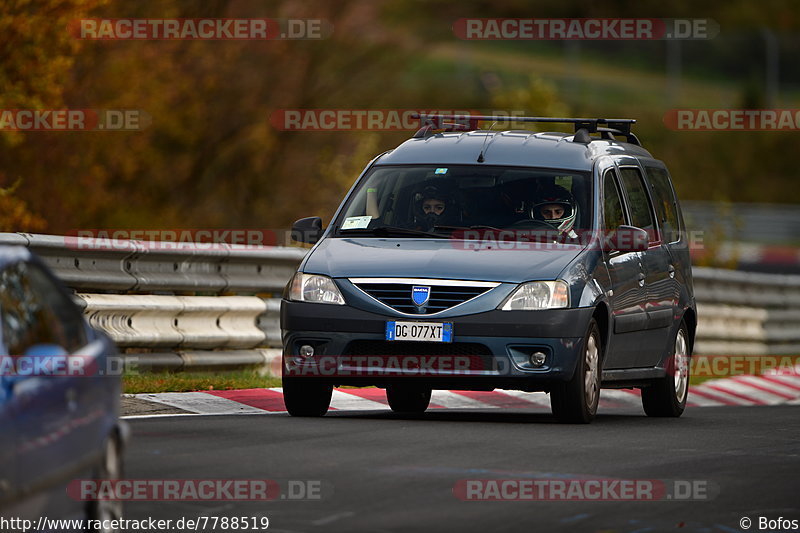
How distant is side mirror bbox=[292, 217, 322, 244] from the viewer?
531 inches

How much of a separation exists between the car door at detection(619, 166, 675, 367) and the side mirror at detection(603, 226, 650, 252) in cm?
63

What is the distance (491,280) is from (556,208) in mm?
1417

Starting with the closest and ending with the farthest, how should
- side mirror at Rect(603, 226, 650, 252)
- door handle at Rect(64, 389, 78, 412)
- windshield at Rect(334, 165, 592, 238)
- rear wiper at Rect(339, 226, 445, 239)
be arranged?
1. door handle at Rect(64, 389, 78, 412)
2. rear wiper at Rect(339, 226, 445, 239)
3. windshield at Rect(334, 165, 592, 238)
4. side mirror at Rect(603, 226, 650, 252)

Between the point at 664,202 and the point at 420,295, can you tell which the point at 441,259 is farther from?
the point at 664,202

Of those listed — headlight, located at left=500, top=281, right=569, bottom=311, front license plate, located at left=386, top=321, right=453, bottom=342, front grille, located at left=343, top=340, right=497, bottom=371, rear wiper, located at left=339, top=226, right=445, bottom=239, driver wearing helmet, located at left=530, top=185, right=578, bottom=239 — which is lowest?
Answer: front grille, located at left=343, top=340, right=497, bottom=371

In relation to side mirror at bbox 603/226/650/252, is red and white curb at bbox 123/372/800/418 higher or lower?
lower

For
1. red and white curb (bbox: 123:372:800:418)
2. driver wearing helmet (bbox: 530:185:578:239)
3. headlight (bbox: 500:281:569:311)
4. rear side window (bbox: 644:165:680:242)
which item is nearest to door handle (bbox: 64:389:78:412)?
red and white curb (bbox: 123:372:800:418)

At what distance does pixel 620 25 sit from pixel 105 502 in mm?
73741

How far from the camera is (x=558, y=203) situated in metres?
13.4

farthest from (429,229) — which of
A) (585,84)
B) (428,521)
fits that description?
(585,84)

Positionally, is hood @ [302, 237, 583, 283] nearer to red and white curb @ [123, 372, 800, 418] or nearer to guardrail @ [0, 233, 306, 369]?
red and white curb @ [123, 372, 800, 418]

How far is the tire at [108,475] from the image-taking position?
7.14 meters

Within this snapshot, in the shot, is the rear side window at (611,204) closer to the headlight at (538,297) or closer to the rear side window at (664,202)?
the rear side window at (664,202)

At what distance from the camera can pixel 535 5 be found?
83.7m
